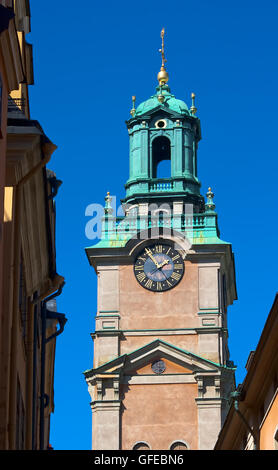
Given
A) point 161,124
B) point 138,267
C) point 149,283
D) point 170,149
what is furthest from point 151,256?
point 161,124

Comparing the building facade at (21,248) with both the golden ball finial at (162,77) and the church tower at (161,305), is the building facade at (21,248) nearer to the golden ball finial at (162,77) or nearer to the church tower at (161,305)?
the church tower at (161,305)

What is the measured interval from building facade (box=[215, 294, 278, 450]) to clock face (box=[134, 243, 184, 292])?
148ft

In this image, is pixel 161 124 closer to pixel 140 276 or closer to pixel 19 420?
pixel 140 276

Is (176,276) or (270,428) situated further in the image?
(176,276)

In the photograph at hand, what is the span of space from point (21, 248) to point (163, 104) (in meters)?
58.2

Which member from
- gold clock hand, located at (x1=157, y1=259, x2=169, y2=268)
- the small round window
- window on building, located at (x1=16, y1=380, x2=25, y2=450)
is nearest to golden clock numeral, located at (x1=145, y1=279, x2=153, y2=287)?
gold clock hand, located at (x1=157, y1=259, x2=169, y2=268)

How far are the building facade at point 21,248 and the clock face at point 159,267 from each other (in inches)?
1746

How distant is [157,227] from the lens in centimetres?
7762

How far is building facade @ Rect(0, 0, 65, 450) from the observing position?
21.8m

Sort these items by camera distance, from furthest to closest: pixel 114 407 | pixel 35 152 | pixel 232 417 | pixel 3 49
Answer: pixel 114 407 < pixel 232 417 < pixel 35 152 < pixel 3 49

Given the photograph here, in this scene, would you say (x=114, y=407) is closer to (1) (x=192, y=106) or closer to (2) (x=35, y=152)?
(1) (x=192, y=106)

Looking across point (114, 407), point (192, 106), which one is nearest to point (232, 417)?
point (114, 407)

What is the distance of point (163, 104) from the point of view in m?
83.4

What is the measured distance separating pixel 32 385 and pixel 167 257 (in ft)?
159
